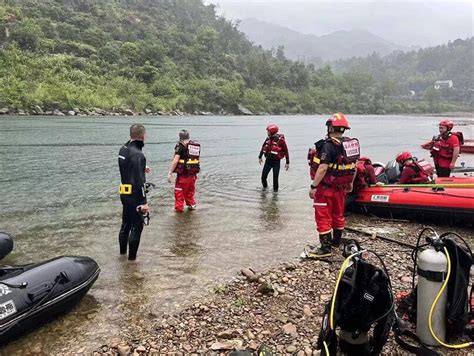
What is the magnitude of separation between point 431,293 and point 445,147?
723 centimetres

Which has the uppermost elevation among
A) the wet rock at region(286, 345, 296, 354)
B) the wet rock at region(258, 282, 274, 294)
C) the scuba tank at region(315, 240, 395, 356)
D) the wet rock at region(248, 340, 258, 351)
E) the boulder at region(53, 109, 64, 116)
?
the boulder at region(53, 109, 64, 116)

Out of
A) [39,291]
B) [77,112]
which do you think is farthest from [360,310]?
[77,112]

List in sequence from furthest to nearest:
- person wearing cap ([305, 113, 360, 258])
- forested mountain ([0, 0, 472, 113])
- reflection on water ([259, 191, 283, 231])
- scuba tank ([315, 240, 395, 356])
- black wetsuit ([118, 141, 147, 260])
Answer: forested mountain ([0, 0, 472, 113]), reflection on water ([259, 191, 283, 231]), person wearing cap ([305, 113, 360, 258]), black wetsuit ([118, 141, 147, 260]), scuba tank ([315, 240, 395, 356])

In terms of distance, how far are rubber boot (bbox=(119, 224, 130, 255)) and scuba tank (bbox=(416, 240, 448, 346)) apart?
12.7 ft

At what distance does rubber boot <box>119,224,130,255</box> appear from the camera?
5.89 m

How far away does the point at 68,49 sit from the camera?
208 feet

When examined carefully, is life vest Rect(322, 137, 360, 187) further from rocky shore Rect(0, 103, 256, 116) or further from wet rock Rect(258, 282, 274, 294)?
rocky shore Rect(0, 103, 256, 116)

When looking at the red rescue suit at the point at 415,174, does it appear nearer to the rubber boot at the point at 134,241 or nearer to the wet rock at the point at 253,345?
the rubber boot at the point at 134,241

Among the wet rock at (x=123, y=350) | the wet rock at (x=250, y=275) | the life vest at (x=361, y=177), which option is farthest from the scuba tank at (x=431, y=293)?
the life vest at (x=361, y=177)

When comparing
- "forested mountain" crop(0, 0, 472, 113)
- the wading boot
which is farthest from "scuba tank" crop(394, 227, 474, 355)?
"forested mountain" crop(0, 0, 472, 113)

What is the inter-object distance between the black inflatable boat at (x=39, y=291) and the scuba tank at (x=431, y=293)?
3.37 metres

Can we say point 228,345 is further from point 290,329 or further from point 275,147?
point 275,147

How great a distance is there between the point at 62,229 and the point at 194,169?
2722 mm

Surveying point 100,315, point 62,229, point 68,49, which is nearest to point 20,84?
point 68,49
